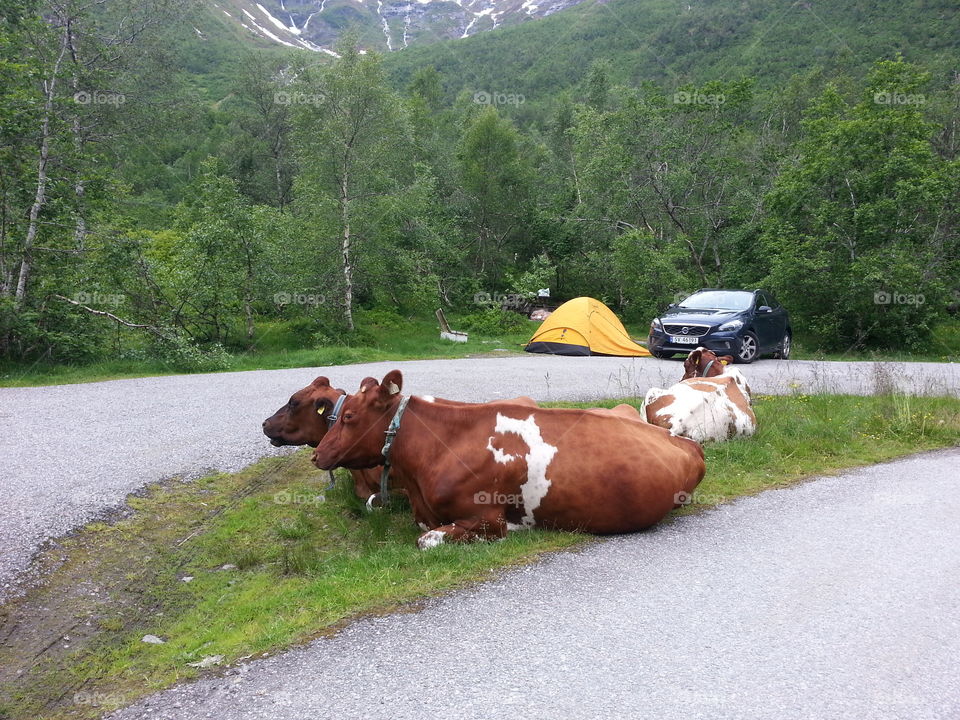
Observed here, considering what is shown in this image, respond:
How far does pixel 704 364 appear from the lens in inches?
348

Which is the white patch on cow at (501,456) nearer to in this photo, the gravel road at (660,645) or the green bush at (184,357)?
the gravel road at (660,645)

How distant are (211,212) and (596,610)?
816 inches

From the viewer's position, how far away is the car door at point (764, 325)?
1633 cm

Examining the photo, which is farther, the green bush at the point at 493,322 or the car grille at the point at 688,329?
the green bush at the point at 493,322

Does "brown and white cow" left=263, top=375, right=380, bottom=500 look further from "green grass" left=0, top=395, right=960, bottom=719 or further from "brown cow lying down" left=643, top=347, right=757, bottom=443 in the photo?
"brown cow lying down" left=643, top=347, right=757, bottom=443

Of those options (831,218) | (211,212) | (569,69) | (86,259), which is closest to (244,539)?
(86,259)

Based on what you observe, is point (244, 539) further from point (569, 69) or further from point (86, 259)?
point (569, 69)
